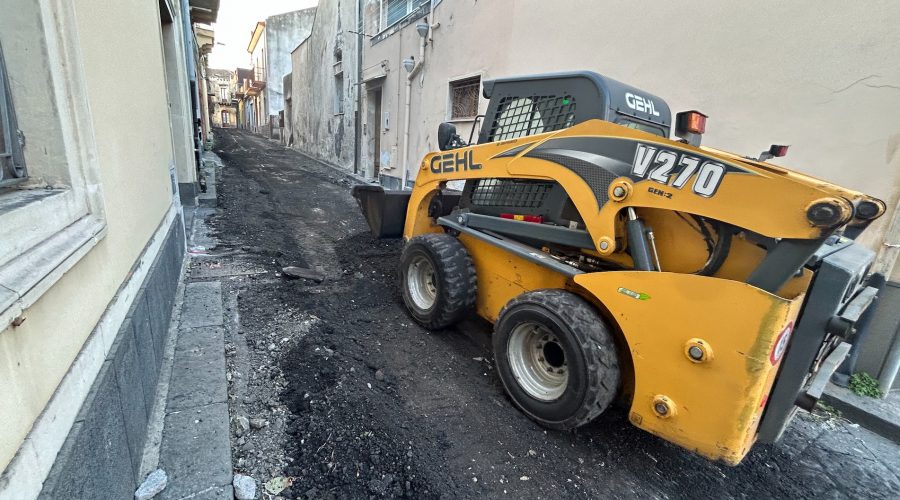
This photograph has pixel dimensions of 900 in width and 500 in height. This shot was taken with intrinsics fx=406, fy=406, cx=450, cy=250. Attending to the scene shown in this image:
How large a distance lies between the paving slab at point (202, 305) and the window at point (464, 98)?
19.0 feet

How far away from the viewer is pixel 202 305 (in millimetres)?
3850

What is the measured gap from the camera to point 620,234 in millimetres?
2545

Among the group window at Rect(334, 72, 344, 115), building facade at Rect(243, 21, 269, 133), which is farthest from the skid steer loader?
building facade at Rect(243, 21, 269, 133)

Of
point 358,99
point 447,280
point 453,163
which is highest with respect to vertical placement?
point 358,99

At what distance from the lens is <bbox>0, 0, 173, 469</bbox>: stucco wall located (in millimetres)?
1101

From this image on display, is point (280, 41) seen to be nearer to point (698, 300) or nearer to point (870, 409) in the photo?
point (698, 300)

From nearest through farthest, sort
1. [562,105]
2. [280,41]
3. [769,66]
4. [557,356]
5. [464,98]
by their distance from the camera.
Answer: [557,356]
[562,105]
[769,66]
[464,98]
[280,41]

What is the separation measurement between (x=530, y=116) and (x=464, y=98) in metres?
5.83

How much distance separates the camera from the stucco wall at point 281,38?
34.2 meters

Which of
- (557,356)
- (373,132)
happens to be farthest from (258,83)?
(557,356)

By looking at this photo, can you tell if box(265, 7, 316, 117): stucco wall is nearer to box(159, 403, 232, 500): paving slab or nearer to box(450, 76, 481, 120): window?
box(450, 76, 481, 120): window

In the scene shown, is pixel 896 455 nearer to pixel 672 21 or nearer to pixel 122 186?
pixel 672 21

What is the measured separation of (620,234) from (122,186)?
295 cm

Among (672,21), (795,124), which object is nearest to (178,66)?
(672,21)
